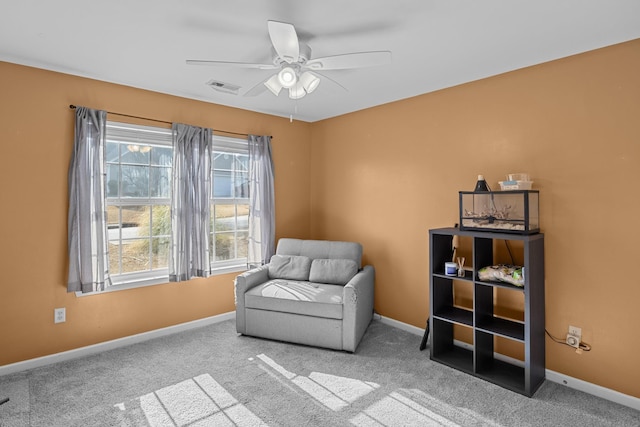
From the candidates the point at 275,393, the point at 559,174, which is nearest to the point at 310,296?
the point at 275,393

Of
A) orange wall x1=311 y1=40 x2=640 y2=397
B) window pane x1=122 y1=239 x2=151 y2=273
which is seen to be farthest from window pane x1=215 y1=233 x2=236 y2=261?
orange wall x1=311 y1=40 x2=640 y2=397

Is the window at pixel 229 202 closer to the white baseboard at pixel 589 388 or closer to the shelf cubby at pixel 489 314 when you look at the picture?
the shelf cubby at pixel 489 314

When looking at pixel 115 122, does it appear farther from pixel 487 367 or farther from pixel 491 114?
pixel 487 367

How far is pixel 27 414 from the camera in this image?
2.24 m

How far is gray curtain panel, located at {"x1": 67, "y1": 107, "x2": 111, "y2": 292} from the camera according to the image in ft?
9.72

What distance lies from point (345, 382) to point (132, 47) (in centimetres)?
292

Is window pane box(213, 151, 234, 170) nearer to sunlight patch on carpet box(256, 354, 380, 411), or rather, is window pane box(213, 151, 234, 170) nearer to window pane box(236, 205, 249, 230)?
window pane box(236, 205, 249, 230)

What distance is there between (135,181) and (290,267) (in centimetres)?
181

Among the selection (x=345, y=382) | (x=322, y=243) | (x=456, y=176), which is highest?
(x=456, y=176)

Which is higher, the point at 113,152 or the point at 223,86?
the point at 223,86

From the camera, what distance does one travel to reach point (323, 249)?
3.95 m

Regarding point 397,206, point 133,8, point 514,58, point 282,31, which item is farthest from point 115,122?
point 514,58

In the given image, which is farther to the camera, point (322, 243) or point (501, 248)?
point (322, 243)

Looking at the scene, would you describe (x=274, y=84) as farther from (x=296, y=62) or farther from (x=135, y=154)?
(x=135, y=154)
